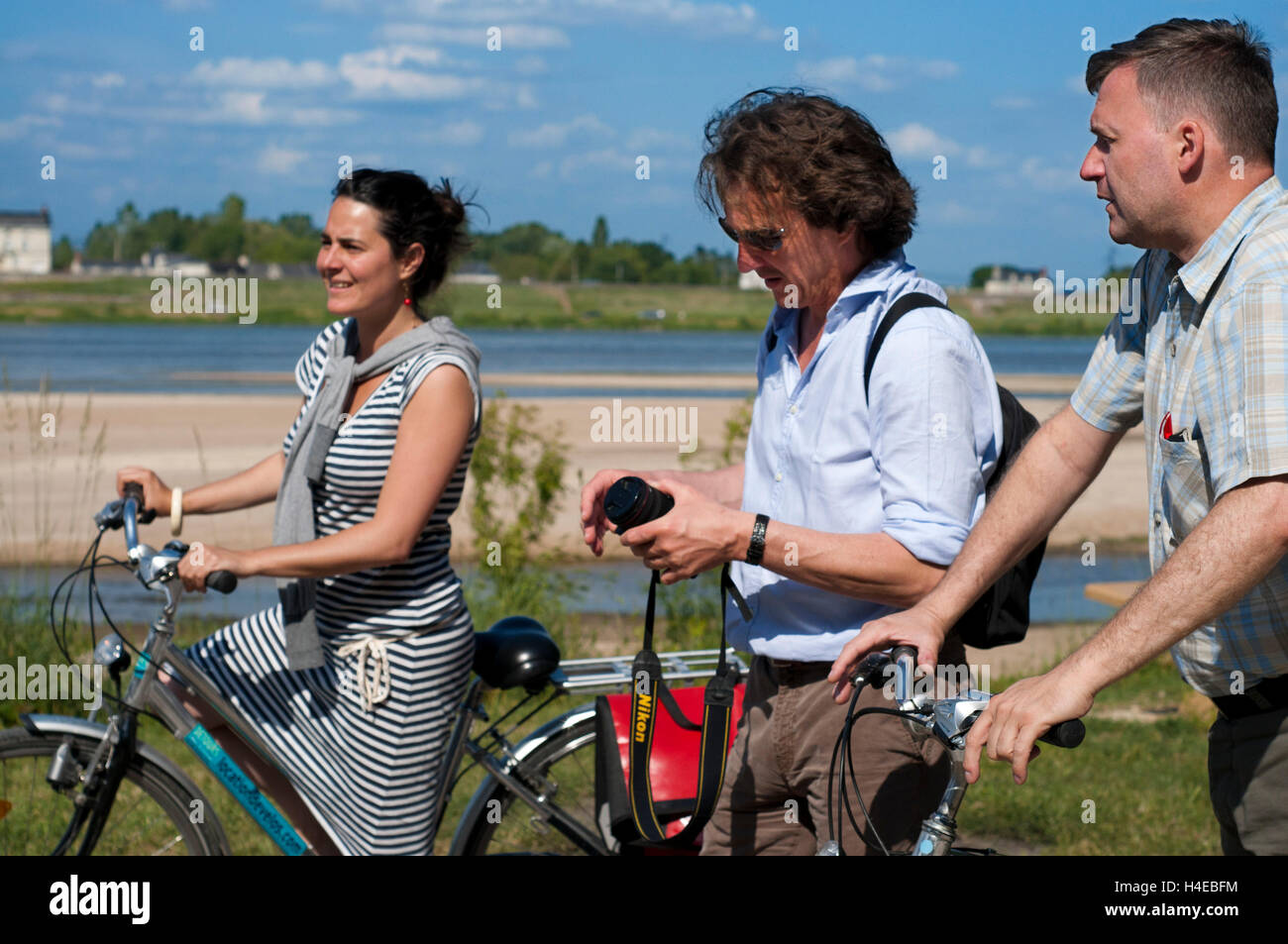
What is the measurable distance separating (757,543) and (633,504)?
244mm

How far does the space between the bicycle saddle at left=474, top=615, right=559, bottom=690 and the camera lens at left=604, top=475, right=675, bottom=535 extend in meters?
1.13

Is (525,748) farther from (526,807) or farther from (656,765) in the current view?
(656,765)

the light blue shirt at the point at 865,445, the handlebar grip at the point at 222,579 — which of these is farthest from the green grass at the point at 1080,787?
the light blue shirt at the point at 865,445

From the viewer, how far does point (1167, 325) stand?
2.22m

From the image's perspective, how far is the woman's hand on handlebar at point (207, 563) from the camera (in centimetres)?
319

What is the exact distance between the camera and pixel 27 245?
104625 millimetres

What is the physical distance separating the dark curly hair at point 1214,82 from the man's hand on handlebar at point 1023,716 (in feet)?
2.98

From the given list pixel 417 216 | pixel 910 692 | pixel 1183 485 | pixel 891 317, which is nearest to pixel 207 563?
pixel 417 216

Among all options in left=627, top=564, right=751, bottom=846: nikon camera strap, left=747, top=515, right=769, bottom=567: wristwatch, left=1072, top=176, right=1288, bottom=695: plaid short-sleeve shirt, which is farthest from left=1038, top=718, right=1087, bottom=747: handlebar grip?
left=627, top=564, right=751, bottom=846: nikon camera strap
